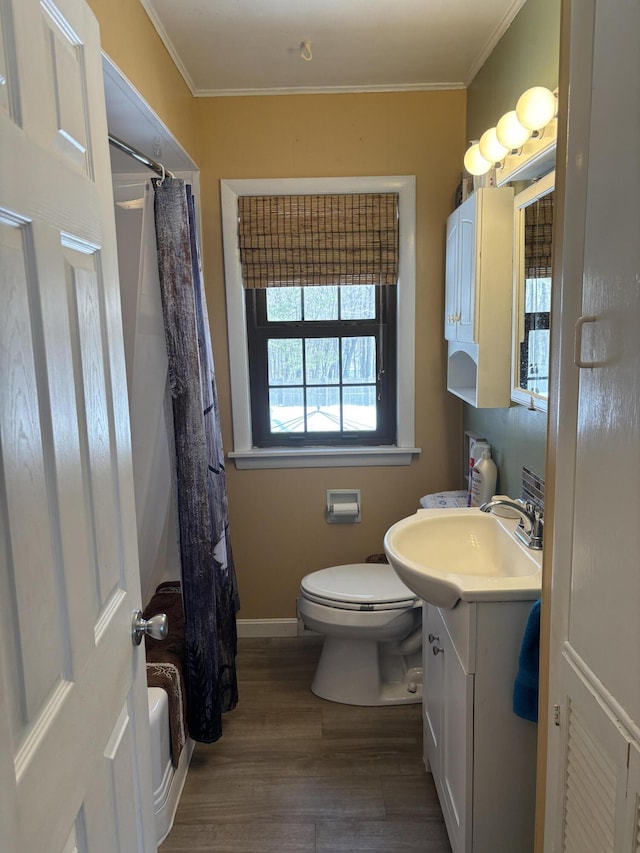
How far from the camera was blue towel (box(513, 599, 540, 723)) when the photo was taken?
1.30 m

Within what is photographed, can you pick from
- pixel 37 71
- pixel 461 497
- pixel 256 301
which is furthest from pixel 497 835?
pixel 256 301

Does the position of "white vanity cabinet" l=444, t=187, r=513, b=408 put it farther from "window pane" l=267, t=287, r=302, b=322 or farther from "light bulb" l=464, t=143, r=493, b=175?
"window pane" l=267, t=287, r=302, b=322

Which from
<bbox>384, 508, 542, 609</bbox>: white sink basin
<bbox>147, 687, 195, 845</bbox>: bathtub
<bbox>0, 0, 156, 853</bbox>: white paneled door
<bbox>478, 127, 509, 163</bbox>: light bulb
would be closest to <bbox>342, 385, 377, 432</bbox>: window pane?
<bbox>384, 508, 542, 609</bbox>: white sink basin

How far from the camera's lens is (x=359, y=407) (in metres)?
2.75

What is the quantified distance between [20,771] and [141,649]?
0.54 metres

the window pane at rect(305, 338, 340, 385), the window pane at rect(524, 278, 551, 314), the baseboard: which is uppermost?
the window pane at rect(524, 278, 551, 314)

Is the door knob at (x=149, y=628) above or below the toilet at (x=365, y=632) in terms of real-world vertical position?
above

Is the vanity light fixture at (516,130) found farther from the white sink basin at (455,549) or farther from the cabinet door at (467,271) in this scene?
the white sink basin at (455,549)

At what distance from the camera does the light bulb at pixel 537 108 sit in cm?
142

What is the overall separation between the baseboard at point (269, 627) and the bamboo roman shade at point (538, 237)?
1.92 metres

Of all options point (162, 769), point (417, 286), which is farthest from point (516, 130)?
point (162, 769)

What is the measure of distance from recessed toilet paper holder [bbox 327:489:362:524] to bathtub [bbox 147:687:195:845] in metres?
1.13

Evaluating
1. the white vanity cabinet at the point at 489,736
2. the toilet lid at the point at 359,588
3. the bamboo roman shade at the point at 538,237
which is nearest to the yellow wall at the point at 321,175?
the toilet lid at the point at 359,588

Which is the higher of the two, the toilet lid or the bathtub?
the toilet lid
